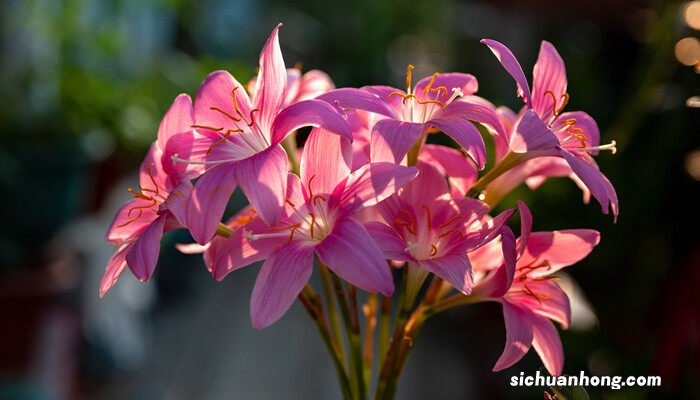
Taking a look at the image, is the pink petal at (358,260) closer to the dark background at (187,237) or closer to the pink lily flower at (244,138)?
the pink lily flower at (244,138)

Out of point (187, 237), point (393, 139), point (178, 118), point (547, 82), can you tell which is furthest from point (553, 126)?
point (187, 237)

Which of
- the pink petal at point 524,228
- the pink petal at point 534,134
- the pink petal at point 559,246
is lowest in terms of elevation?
the pink petal at point 559,246

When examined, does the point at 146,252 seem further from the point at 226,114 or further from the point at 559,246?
the point at 559,246

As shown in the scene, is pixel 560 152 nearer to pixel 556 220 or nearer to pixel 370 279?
pixel 370 279

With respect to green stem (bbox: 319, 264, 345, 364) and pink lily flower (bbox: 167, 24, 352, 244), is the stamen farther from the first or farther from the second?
green stem (bbox: 319, 264, 345, 364)

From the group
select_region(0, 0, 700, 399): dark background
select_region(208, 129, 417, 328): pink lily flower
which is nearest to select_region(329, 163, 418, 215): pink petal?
select_region(208, 129, 417, 328): pink lily flower

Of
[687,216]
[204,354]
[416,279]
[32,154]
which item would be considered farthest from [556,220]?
[204,354]

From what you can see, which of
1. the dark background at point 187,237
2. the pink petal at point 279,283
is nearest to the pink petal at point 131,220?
the pink petal at point 279,283
